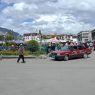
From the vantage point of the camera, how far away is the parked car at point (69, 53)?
29.2 metres

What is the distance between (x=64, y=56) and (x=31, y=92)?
1853cm

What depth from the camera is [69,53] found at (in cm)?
2973

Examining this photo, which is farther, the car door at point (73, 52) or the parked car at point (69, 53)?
the car door at point (73, 52)

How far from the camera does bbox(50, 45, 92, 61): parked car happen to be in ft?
95.7

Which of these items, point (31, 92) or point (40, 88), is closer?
point (31, 92)

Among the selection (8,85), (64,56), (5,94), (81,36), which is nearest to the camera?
(5,94)

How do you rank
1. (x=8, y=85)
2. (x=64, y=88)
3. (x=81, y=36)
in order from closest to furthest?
(x=64, y=88), (x=8, y=85), (x=81, y=36)

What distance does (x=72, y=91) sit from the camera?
1091 cm

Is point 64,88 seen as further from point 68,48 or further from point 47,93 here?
point 68,48

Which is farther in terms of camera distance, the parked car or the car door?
the car door

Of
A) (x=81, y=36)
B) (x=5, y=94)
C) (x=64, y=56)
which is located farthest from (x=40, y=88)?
(x=81, y=36)

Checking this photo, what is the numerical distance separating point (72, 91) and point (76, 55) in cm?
2000

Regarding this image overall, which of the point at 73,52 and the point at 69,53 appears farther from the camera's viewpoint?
the point at 73,52

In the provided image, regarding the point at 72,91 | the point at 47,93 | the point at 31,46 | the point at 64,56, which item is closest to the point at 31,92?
the point at 47,93
